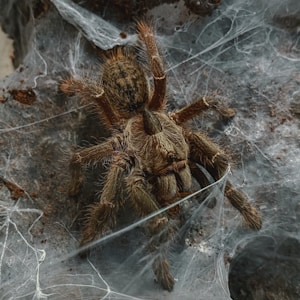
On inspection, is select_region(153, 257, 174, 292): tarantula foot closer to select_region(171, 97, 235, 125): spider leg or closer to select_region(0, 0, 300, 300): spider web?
select_region(0, 0, 300, 300): spider web

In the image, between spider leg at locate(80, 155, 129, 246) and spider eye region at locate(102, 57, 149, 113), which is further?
spider eye region at locate(102, 57, 149, 113)

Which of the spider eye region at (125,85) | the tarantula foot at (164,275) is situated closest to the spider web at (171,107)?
the tarantula foot at (164,275)

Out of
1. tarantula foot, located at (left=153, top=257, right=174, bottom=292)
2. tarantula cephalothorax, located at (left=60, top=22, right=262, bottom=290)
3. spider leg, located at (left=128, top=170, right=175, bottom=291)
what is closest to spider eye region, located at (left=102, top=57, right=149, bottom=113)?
tarantula cephalothorax, located at (left=60, top=22, right=262, bottom=290)

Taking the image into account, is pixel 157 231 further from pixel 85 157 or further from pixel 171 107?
pixel 171 107

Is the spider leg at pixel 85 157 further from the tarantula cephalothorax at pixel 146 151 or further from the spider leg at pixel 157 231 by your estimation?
the spider leg at pixel 157 231

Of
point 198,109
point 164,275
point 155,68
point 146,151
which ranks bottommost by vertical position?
point 164,275

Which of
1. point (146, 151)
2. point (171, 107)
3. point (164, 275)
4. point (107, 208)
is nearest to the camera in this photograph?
point (164, 275)

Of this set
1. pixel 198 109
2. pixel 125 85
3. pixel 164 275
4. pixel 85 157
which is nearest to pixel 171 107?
pixel 198 109

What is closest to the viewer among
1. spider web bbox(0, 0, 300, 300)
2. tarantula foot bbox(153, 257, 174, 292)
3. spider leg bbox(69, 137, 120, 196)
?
tarantula foot bbox(153, 257, 174, 292)
